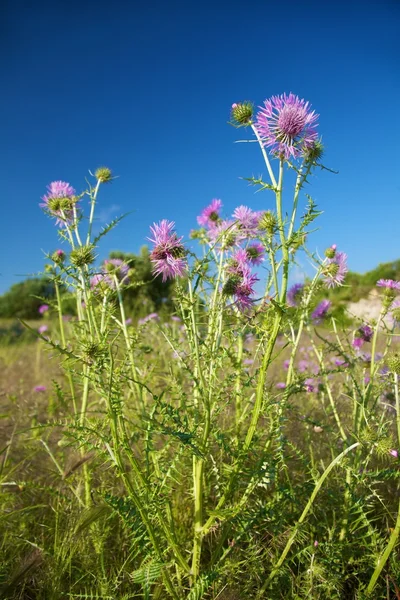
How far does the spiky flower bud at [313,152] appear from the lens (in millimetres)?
1264

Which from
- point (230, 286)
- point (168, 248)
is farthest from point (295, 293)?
point (168, 248)

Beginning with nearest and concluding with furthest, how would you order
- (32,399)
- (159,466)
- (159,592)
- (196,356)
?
(196,356) → (159,592) → (159,466) → (32,399)

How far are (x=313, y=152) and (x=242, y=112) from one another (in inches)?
Answer: 10.5

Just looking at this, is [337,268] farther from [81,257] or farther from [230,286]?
[81,257]

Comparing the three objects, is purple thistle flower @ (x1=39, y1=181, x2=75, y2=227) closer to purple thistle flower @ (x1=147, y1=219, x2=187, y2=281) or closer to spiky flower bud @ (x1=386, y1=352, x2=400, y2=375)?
purple thistle flower @ (x1=147, y1=219, x2=187, y2=281)

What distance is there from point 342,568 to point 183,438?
91cm

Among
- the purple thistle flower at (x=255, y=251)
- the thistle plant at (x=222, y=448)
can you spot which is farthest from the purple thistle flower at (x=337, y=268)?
the purple thistle flower at (x=255, y=251)

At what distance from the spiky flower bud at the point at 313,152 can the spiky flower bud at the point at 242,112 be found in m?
0.22

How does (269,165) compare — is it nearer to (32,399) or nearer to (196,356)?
(196,356)

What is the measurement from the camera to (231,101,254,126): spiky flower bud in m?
1.36

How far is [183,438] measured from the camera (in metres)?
1.00

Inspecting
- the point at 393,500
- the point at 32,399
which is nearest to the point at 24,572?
the point at 393,500

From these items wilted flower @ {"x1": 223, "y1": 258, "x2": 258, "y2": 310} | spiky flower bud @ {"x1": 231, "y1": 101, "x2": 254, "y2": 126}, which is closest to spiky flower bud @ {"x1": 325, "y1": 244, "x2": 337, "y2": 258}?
wilted flower @ {"x1": 223, "y1": 258, "x2": 258, "y2": 310}

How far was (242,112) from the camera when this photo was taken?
53.6 inches
